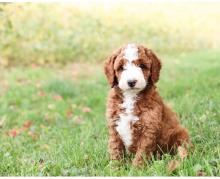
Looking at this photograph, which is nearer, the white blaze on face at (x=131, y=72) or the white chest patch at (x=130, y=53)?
the white blaze on face at (x=131, y=72)

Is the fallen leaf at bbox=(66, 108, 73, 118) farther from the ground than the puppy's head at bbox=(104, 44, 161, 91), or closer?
closer

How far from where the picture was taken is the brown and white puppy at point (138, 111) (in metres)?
4.90

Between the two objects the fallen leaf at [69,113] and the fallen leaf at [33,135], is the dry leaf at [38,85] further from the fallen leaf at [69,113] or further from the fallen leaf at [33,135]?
the fallen leaf at [33,135]

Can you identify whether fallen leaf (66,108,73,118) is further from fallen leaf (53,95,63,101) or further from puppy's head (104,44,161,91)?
puppy's head (104,44,161,91)

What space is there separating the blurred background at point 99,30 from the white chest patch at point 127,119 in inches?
261

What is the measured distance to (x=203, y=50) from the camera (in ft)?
46.4

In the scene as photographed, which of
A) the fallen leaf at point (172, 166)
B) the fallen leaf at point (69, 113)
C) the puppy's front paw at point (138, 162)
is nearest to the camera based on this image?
the fallen leaf at point (172, 166)

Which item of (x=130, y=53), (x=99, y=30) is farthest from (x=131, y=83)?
(x=99, y=30)

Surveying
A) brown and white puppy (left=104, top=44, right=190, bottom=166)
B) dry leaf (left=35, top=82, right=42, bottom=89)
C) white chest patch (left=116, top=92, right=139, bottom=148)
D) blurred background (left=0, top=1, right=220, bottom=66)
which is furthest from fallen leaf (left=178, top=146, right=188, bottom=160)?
blurred background (left=0, top=1, right=220, bottom=66)

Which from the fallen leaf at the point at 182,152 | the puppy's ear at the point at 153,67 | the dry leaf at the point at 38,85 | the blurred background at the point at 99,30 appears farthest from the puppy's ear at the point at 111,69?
the blurred background at the point at 99,30

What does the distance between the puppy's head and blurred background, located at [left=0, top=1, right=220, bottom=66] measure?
6564 millimetres

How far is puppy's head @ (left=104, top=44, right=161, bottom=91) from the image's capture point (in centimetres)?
479

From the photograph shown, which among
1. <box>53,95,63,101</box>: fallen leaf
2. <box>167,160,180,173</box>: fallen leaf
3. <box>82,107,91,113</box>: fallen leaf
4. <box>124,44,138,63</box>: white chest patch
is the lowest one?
<box>82,107,91,113</box>: fallen leaf

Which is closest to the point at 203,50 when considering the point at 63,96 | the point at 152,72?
the point at 63,96
